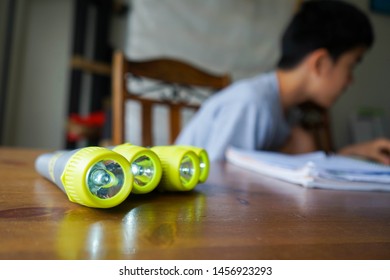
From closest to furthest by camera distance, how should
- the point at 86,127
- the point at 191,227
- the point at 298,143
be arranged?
1. the point at 191,227
2. the point at 298,143
3. the point at 86,127

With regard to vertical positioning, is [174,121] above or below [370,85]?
below

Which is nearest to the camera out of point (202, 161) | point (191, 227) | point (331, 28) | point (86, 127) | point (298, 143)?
point (191, 227)

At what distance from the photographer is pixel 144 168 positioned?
22cm

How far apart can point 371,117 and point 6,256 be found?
219 centimetres

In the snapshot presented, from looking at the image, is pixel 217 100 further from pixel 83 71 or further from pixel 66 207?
pixel 83 71

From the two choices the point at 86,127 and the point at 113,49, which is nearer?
the point at 86,127

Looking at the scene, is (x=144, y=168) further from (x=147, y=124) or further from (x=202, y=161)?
(x=147, y=124)

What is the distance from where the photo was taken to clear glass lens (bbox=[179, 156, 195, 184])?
0.82 ft

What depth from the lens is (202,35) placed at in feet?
5.55

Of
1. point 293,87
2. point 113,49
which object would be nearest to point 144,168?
point 293,87

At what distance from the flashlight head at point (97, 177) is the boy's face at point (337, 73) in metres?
0.88

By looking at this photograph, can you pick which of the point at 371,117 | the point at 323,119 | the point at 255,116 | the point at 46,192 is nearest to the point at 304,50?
the point at 255,116

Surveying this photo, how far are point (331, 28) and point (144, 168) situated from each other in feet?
2.75

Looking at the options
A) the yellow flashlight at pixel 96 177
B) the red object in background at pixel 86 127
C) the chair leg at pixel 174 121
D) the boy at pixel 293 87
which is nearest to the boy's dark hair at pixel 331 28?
the boy at pixel 293 87
